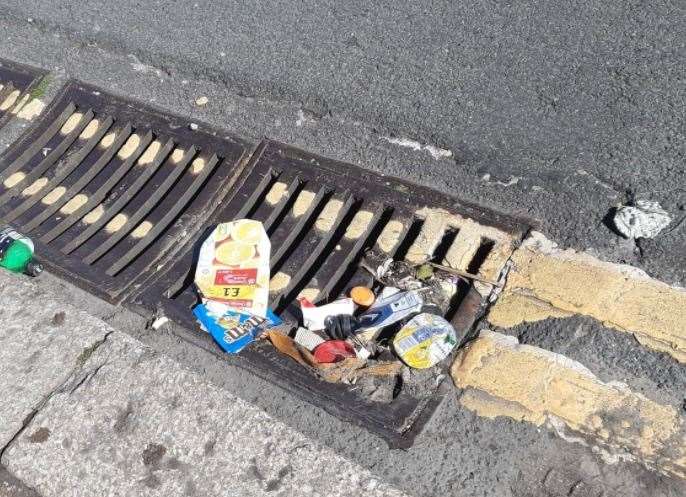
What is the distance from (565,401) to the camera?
1.59 m

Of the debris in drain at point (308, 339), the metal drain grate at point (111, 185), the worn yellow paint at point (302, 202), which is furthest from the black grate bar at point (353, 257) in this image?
the metal drain grate at point (111, 185)

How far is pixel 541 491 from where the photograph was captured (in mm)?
1469

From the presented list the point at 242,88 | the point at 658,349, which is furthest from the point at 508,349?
the point at 242,88

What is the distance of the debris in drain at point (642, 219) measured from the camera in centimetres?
184

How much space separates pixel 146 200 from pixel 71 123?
0.67m

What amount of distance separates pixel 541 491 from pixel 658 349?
0.48m

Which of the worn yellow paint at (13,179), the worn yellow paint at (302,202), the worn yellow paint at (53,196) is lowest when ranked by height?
the worn yellow paint at (13,179)

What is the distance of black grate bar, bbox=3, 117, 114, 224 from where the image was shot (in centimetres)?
241

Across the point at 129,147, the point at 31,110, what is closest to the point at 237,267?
the point at 129,147

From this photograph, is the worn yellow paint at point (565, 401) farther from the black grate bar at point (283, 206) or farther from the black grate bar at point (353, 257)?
the black grate bar at point (283, 206)

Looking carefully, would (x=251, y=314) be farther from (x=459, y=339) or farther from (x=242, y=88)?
(x=242, y=88)

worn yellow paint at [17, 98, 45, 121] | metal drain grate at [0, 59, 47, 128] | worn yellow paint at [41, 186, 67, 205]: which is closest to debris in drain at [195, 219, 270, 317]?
worn yellow paint at [41, 186, 67, 205]

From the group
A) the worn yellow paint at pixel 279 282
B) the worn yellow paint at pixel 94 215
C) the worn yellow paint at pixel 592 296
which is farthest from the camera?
the worn yellow paint at pixel 94 215

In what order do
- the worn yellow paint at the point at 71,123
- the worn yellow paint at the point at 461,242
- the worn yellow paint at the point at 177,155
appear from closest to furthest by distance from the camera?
the worn yellow paint at the point at 461,242
the worn yellow paint at the point at 177,155
the worn yellow paint at the point at 71,123
